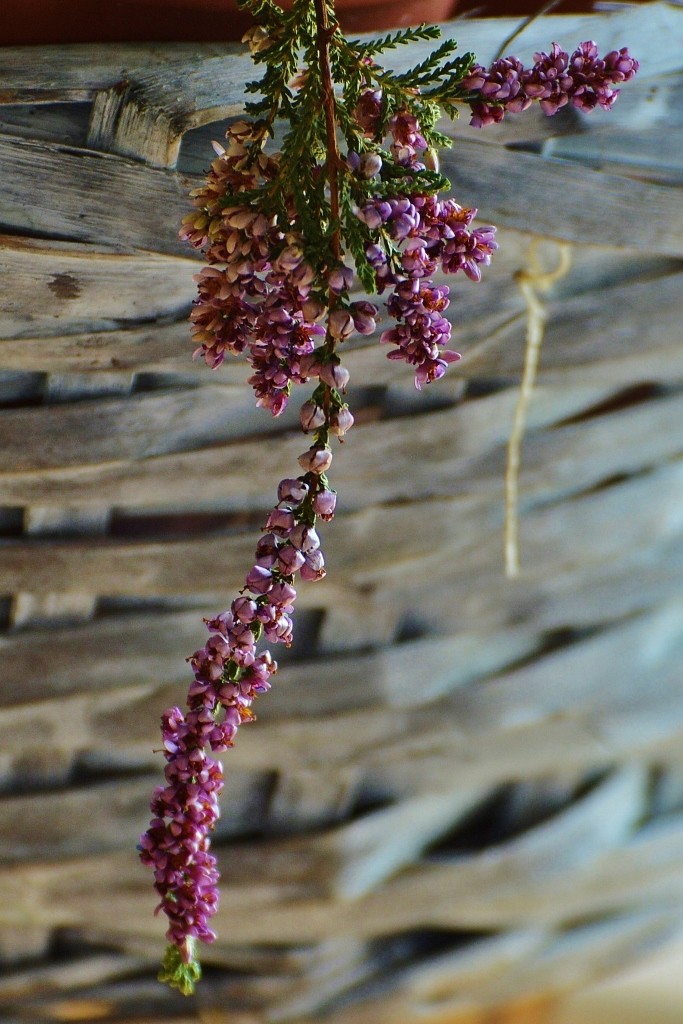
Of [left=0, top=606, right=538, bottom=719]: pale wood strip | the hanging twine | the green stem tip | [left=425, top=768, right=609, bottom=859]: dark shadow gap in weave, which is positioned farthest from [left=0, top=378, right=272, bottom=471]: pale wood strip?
[left=425, top=768, right=609, bottom=859]: dark shadow gap in weave

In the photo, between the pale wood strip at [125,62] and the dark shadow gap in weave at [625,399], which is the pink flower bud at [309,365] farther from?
the dark shadow gap in weave at [625,399]

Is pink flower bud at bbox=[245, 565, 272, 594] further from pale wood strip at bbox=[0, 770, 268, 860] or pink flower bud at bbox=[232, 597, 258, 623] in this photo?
pale wood strip at bbox=[0, 770, 268, 860]

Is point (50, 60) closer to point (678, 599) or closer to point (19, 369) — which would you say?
point (19, 369)

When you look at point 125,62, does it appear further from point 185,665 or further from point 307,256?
point 185,665

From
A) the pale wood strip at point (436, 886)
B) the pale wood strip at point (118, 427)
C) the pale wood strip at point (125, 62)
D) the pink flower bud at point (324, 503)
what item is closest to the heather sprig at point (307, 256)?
the pink flower bud at point (324, 503)

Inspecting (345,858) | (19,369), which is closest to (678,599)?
(345,858)

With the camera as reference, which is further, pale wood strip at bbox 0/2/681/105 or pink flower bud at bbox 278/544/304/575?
pale wood strip at bbox 0/2/681/105

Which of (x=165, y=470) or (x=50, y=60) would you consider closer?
(x=50, y=60)
